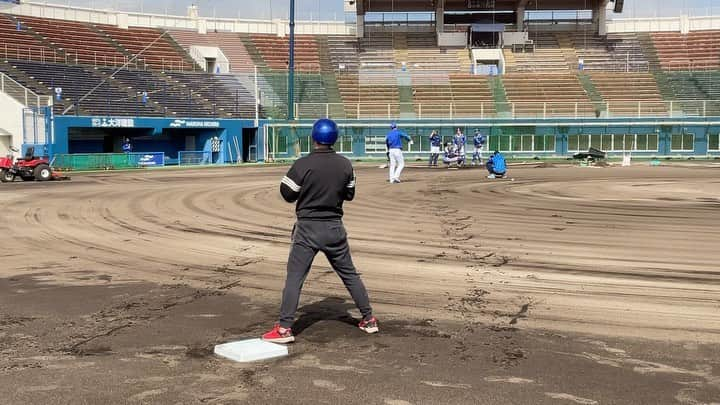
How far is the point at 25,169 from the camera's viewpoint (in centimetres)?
2730

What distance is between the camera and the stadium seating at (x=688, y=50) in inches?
2190

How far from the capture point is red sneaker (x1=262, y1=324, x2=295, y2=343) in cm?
596

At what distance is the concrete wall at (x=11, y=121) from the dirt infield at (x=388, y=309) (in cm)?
2555

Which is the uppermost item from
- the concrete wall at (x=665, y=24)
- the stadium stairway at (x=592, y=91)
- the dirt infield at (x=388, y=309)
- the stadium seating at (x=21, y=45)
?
the concrete wall at (x=665, y=24)

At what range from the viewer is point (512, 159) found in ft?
157

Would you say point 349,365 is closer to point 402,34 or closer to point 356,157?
point 356,157

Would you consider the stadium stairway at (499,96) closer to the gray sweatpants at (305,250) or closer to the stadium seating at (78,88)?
the stadium seating at (78,88)

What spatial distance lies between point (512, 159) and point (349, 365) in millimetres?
43879

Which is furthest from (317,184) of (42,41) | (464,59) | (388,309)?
(464,59)

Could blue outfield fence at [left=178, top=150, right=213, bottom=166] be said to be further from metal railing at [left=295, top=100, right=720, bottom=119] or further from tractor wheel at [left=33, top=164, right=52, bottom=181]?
tractor wheel at [left=33, top=164, right=52, bottom=181]

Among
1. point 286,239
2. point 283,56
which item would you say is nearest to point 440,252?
point 286,239

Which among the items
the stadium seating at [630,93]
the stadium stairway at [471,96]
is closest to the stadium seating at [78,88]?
the stadium stairway at [471,96]

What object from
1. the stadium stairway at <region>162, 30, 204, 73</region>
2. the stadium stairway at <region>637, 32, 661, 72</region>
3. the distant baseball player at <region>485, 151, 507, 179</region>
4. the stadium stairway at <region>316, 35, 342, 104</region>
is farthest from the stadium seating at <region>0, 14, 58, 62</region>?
the stadium stairway at <region>637, 32, 661, 72</region>

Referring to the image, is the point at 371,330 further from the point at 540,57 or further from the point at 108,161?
the point at 540,57
